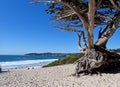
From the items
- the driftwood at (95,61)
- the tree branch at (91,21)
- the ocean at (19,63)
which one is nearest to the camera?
the tree branch at (91,21)

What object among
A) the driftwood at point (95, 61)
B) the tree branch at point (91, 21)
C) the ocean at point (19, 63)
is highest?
the tree branch at point (91, 21)

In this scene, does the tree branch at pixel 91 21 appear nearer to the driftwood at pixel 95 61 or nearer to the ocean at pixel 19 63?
the driftwood at pixel 95 61

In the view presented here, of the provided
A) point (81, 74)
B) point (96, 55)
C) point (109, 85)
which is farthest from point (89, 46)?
point (109, 85)

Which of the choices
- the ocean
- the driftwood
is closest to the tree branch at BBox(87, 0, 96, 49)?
the driftwood

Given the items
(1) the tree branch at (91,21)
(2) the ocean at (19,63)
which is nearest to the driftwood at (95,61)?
(1) the tree branch at (91,21)

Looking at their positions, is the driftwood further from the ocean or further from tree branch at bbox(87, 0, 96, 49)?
the ocean

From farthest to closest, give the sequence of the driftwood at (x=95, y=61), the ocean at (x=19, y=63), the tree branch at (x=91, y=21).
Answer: the ocean at (x=19, y=63)
the driftwood at (x=95, y=61)
the tree branch at (x=91, y=21)

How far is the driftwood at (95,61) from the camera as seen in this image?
36.6ft

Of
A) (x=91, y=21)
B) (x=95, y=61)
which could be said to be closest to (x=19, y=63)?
(x=95, y=61)

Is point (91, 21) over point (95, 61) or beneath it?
over

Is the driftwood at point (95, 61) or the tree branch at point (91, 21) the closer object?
the tree branch at point (91, 21)

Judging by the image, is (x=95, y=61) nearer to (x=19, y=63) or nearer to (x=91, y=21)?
(x=91, y=21)

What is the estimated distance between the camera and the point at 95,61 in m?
11.1

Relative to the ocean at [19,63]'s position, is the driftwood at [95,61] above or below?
above
